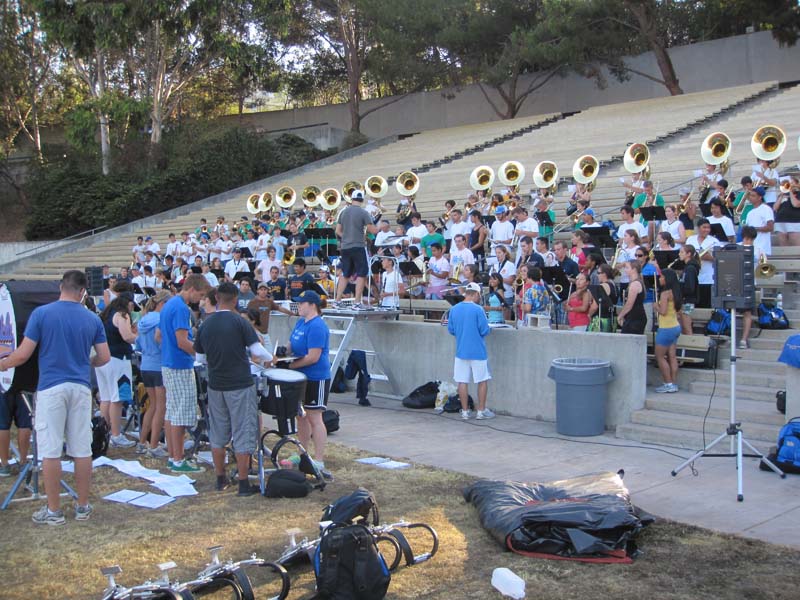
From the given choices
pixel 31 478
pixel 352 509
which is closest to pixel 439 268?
pixel 31 478

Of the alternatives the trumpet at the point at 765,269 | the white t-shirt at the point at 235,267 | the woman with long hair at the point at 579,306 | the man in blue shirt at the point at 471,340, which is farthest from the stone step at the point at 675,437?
the white t-shirt at the point at 235,267

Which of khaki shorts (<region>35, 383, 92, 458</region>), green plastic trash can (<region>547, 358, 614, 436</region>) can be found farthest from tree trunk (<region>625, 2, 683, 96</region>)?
khaki shorts (<region>35, 383, 92, 458</region>)

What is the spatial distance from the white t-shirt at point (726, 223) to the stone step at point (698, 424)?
3866 millimetres

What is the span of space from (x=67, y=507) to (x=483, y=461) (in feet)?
12.9

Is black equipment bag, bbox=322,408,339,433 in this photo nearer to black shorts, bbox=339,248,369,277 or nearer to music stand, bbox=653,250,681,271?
black shorts, bbox=339,248,369,277

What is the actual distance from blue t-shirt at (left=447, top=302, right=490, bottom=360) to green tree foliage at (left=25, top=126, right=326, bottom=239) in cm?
2443

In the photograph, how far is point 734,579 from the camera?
17.4 ft

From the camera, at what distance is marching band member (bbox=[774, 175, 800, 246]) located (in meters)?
12.8

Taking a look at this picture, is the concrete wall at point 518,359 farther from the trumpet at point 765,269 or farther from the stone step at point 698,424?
the trumpet at point 765,269

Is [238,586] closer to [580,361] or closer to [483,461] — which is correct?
[483,461]

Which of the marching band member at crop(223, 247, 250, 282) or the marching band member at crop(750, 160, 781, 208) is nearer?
the marching band member at crop(750, 160, 781, 208)

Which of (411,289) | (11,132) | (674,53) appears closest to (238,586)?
(411,289)

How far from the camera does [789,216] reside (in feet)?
42.5

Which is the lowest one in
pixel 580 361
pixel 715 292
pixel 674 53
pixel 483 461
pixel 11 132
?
pixel 483 461
